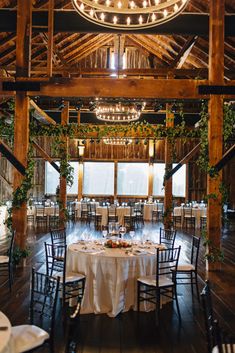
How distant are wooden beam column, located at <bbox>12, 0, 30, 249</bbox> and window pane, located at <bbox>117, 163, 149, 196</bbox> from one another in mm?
11587

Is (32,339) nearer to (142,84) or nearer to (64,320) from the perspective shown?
(64,320)

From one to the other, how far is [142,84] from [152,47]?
702 cm

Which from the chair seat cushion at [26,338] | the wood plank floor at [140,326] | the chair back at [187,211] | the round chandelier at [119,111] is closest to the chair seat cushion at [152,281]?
the wood plank floor at [140,326]

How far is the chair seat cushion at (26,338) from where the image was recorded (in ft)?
10.5

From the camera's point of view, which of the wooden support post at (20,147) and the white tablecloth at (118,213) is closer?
the wooden support post at (20,147)

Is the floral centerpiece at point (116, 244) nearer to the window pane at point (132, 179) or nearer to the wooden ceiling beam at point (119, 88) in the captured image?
the wooden ceiling beam at point (119, 88)

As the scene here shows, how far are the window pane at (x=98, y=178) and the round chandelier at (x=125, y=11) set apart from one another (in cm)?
1445

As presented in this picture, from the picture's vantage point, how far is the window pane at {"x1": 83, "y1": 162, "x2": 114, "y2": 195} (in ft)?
62.7

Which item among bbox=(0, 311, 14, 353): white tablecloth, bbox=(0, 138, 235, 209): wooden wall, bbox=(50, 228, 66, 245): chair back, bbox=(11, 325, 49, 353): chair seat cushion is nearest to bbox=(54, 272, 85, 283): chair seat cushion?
bbox=(50, 228, 66, 245): chair back

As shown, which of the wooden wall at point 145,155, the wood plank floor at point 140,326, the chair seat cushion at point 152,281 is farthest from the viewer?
the wooden wall at point 145,155

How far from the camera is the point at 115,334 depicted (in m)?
4.62

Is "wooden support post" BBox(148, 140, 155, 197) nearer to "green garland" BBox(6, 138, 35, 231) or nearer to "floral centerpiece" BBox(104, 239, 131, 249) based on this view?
"green garland" BBox(6, 138, 35, 231)

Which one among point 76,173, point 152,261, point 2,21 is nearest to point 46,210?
point 76,173

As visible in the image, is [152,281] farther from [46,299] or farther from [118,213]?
[118,213]
